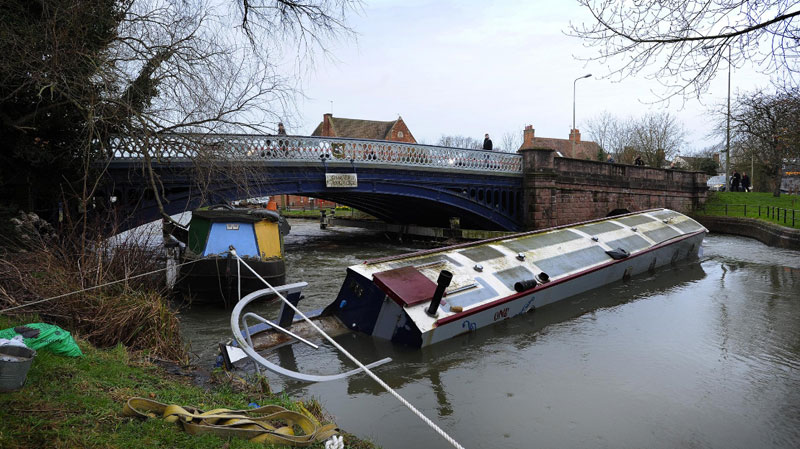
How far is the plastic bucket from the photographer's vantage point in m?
3.86

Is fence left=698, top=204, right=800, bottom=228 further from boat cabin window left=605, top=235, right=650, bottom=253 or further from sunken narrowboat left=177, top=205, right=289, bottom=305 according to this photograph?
sunken narrowboat left=177, top=205, right=289, bottom=305

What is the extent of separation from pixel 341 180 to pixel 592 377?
41.4ft

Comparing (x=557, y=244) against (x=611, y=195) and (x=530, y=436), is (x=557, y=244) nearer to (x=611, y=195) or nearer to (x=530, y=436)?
(x=530, y=436)

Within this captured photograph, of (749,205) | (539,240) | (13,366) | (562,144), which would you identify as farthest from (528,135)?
(13,366)

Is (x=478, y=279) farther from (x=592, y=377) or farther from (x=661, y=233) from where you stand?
(x=661, y=233)

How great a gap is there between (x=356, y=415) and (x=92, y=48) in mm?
7157

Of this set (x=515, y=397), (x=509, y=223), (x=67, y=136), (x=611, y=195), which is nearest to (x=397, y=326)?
(x=515, y=397)

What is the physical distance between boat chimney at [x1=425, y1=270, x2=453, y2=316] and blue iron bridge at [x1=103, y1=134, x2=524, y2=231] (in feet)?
16.5

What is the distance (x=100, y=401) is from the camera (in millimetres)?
4176

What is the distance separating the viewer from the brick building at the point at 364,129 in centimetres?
5900

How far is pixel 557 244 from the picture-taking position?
13250mm

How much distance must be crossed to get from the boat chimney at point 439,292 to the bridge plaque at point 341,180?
1052 cm

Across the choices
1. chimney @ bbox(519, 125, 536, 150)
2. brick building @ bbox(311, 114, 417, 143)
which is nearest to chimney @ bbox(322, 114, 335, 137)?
brick building @ bbox(311, 114, 417, 143)

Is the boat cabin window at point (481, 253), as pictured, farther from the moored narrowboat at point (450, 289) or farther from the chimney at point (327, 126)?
the chimney at point (327, 126)
